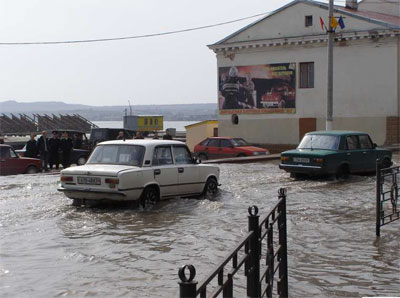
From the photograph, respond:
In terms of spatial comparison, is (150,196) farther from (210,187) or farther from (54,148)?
(54,148)

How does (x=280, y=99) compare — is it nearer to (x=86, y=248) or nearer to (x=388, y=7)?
(x=388, y=7)

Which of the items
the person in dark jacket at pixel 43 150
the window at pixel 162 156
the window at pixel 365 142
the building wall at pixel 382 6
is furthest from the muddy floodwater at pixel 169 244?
the building wall at pixel 382 6

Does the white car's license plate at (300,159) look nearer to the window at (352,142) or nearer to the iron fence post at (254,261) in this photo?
the window at (352,142)

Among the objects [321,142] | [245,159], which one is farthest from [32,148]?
[321,142]

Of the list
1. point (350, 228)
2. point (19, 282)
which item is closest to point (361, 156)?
point (350, 228)

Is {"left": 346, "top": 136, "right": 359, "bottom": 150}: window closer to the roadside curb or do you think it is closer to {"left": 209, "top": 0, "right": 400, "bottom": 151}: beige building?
the roadside curb

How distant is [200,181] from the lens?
14062 mm

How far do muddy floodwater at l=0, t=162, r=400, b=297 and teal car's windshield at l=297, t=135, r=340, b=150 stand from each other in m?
2.90

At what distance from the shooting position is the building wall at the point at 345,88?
33156 millimetres

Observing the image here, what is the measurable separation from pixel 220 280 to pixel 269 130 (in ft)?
112

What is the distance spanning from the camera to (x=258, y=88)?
3738 cm

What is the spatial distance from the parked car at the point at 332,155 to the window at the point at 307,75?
55.7 ft

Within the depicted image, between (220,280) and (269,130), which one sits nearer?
(220,280)

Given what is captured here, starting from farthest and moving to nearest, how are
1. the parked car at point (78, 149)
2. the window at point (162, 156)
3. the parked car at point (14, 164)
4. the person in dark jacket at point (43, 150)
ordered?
1. the parked car at point (78, 149)
2. the person in dark jacket at point (43, 150)
3. the parked car at point (14, 164)
4. the window at point (162, 156)
